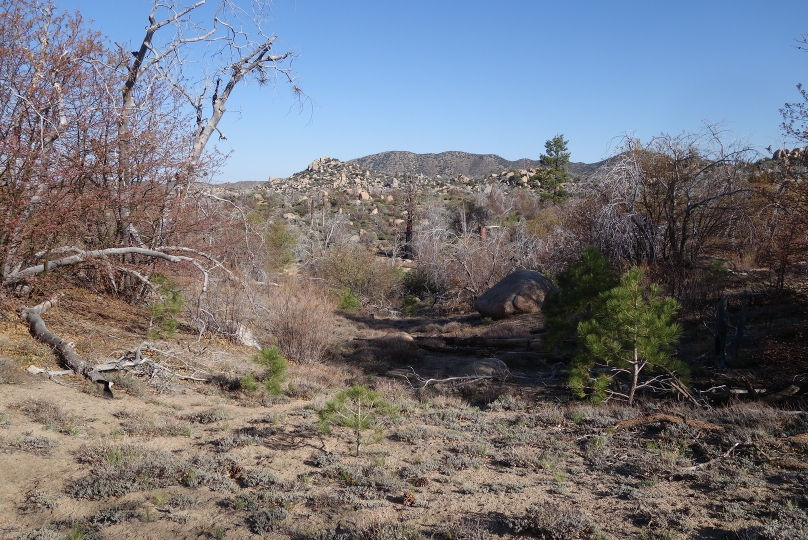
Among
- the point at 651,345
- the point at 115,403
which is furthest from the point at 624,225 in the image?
the point at 115,403

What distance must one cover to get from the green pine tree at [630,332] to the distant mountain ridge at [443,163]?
234 ft

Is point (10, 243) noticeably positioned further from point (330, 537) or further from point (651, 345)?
point (651, 345)

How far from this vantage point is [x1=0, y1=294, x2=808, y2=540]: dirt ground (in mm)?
4328

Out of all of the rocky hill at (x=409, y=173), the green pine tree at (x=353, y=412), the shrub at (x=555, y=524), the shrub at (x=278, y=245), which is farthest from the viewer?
the rocky hill at (x=409, y=173)

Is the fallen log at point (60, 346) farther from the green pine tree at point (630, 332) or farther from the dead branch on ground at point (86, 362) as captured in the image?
the green pine tree at point (630, 332)

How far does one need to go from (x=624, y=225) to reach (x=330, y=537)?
1242 cm

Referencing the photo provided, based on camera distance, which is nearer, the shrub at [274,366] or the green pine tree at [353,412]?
the green pine tree at [353,412]

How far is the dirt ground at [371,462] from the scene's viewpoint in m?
4.33

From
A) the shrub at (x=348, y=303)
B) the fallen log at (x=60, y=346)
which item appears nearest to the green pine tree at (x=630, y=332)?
the fallen log at (x=60, y=346)

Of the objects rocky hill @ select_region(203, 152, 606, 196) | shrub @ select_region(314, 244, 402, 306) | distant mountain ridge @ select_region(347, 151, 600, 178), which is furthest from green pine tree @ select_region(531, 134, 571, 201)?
distant mountain ridge @ select_region(347, 151, 600, 178)

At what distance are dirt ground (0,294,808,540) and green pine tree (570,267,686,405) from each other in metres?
0.60

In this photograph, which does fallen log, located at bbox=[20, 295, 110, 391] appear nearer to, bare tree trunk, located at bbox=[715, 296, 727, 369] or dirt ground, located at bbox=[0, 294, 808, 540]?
dirt ground, located at bbox=[0, 294, 808, 540]

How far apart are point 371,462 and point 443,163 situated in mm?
82221

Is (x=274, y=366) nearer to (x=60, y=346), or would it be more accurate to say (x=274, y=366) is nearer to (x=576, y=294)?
(x=60, y=346)
